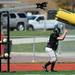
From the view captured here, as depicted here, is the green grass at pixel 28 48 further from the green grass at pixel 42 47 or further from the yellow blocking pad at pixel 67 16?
the yellow blocking pad at pixel 67 16

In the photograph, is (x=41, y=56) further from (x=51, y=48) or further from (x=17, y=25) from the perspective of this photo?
(x=17, y=25)

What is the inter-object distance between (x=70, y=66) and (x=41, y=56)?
2.30 m

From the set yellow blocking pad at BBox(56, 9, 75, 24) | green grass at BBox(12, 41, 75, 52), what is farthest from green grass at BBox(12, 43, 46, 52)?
yellow blocking pad at BBox(56, 9, 75, 24)

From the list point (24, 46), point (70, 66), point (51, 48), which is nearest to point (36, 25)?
point (24, 46)

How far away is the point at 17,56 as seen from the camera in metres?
22.2

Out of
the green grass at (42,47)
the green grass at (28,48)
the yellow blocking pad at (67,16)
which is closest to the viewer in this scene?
the yellow blocking pad at (67,16)

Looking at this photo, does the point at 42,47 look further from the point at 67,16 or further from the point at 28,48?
the point at 67,16

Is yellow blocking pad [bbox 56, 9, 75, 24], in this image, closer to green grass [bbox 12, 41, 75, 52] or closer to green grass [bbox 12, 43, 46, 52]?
green grass [bbox 12, 41, 75, 52]

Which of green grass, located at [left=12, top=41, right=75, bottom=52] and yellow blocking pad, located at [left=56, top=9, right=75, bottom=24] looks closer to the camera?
yellow blocking pad, located at [left=56, top=9, right=75, bottom=24]

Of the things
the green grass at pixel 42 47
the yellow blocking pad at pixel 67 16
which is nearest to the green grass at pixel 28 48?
the green grass at pixel 42 47

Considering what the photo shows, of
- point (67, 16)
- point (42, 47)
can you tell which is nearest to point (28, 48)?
point (42, 47)

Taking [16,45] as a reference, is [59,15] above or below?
above

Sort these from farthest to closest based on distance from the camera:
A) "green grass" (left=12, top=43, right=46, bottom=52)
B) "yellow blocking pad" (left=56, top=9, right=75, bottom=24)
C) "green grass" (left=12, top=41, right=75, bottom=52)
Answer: "green grass" (left=12, top=43, right=46, bottom=52) < "green grass" (left=12, top=41, right=75, bottom=52) < "yellow blocking pad" (left=56, top=9, right=75, bottom=24)

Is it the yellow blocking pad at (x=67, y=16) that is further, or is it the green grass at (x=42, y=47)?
the green grass at (x=42, y=47)
